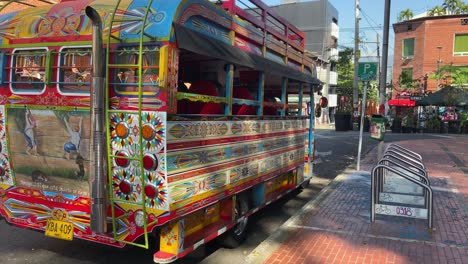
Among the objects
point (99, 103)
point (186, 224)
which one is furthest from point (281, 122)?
point (99, 103)

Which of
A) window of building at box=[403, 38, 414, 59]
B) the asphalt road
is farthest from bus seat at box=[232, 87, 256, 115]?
window of building at box=[403, 38, 414, 59]

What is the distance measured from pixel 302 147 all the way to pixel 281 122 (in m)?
1.59

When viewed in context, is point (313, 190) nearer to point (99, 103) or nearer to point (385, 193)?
point (385, 193)

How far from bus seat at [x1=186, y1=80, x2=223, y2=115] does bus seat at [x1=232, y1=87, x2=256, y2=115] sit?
58cm

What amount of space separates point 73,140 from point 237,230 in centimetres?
247

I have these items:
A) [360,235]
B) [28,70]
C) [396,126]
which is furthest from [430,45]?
[28,70]

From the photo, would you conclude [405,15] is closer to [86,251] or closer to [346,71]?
[346,71]

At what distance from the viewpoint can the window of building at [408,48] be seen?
45747 mm

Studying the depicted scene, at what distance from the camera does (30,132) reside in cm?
422

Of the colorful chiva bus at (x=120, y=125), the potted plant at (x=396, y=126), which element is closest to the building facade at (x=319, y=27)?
the potted plant at (x=396, y=126)

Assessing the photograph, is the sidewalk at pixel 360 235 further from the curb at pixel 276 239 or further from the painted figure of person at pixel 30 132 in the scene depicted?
the painted figure of person at pixel 30 132

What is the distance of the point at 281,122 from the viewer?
6.58 m

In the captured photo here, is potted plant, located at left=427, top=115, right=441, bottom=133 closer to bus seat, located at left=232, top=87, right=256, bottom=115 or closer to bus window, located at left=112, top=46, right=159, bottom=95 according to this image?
bus seat, located at left=232, top=87, right=256, bottom=115

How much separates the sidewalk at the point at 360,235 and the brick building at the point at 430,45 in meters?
35.9
